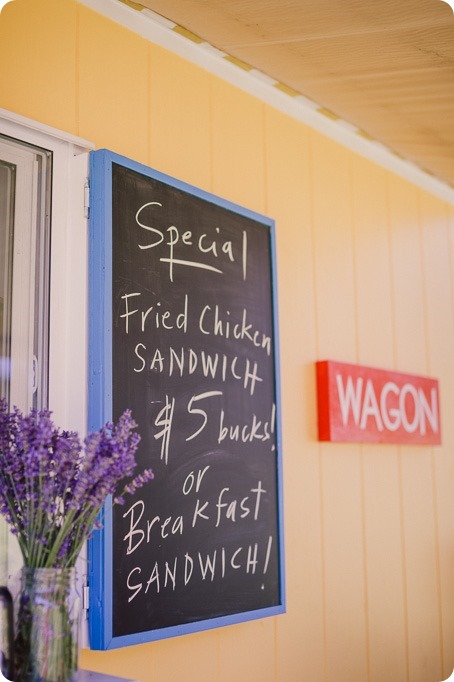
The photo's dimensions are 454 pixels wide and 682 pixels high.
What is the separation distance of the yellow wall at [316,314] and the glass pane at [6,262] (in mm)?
175

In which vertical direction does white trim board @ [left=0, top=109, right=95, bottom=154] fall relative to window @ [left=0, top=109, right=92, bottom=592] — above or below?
above

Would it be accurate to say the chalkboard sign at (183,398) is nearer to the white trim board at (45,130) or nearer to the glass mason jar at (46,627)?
the white trim board at (45,130)

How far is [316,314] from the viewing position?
116 inches

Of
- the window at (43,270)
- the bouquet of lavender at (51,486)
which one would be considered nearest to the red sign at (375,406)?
the window at (43,270)

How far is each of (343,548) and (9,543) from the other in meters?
1.42

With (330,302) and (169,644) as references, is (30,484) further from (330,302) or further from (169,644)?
(330,302)

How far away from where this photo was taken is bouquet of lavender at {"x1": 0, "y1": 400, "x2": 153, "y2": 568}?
1521 mm

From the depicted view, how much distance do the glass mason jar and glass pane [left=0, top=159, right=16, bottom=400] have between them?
53 centimetres

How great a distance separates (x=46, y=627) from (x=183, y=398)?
87 cm

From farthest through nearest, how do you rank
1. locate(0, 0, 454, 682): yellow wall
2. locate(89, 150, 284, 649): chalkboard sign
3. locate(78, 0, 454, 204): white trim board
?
locate(78, 0, 454, 204): white trim board < locate(0, 0, 454, 682): yellow wall < locate(89, 150, 284, 649): chalkboard sign

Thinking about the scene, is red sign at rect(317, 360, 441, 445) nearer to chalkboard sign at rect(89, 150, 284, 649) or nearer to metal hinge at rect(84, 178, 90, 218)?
chalkboard sign at rect(89, 150, 284, 649)

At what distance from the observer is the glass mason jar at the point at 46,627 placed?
1.45m

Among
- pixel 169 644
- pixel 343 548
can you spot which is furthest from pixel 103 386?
pixel 343 548

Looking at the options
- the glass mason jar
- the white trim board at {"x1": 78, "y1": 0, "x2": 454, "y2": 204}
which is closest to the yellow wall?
the white trim board at {"x1": 78, "y1": 0, "x2": 454, "y2": 204}
